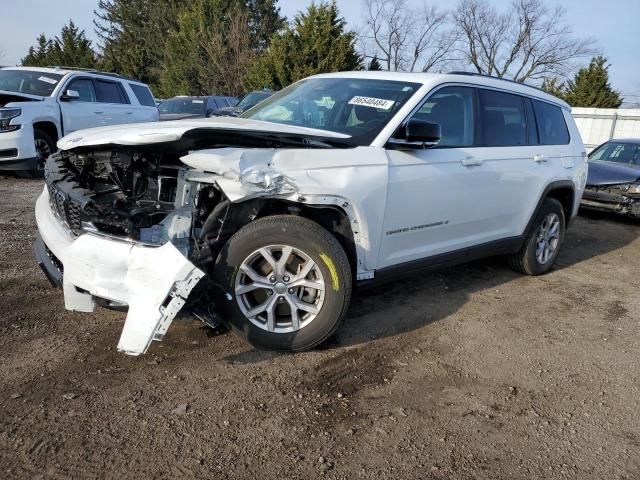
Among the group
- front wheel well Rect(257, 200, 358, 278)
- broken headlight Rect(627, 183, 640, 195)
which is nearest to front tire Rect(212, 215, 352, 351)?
front wheel well Rect(257, 200, 358, 278)

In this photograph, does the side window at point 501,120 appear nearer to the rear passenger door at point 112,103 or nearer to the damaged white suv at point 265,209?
the damaged white suv at point 265,209

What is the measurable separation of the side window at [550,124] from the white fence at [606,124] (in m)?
15.3

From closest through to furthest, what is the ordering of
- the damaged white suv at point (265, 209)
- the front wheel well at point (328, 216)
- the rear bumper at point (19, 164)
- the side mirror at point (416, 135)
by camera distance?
the damaged white suv at point (265, 209)
the front wheel well at point (328, 216)
the side mirror at point (416, 135)
the rear bumper at point (19, 164)

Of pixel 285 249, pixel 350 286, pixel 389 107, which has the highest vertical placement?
pixel 389 107

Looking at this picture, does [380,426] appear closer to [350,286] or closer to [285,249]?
[350,286]

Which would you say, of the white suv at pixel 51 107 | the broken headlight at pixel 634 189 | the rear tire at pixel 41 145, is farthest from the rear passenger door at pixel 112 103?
the broken headlight at pixel 634 189

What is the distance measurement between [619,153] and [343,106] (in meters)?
8.23

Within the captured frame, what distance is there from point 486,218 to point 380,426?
233 cm

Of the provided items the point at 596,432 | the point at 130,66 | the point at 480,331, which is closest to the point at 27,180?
the point at 480,331

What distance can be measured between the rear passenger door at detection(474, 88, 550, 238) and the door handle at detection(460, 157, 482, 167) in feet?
0.10

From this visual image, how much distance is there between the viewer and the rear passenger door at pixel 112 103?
397 inches

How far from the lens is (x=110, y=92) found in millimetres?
10367

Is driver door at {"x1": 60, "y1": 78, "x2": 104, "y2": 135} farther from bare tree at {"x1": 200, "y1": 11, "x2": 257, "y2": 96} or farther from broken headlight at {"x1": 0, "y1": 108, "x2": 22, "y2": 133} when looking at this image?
bare tree at {"x1": 200, "y1": 11, "x2": 257, "y2": 96}

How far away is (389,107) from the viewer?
3.88 meters
